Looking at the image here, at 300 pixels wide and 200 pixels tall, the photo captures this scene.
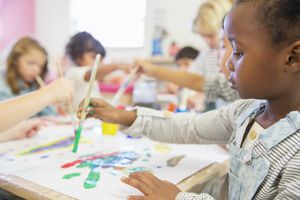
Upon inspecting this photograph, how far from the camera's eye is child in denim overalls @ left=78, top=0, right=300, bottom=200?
1.42 feet

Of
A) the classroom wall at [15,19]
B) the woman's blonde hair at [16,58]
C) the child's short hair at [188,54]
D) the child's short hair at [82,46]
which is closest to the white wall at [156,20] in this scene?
the classroom wall at [15,19]

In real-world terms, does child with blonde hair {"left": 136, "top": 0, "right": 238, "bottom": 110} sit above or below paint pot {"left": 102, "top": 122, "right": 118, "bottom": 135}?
above

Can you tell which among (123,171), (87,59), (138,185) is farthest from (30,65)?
(138,185)

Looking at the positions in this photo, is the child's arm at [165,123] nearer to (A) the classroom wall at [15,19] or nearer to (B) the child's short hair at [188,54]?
(B) the child's short hair at [188,54]

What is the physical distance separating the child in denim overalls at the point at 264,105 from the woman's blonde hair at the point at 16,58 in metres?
1.04

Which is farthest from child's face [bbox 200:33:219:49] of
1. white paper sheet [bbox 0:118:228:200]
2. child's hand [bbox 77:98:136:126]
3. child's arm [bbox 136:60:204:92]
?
child's hand [bbox 77:98:136:126]

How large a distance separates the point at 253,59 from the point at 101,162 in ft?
1.29

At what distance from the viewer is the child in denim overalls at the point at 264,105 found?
43cm

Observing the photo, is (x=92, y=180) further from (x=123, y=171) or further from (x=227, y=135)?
(x=227, y=135)

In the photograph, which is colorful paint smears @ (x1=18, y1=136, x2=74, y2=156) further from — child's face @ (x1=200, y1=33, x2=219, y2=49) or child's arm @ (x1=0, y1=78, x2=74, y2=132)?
child's face @ (x1=200, y1=33, x2=219, y2=49)

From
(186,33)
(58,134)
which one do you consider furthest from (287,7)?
(186,33)

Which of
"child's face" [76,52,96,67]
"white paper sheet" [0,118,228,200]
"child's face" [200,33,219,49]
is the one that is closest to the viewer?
"white paper sheet" [0,118,228,200]

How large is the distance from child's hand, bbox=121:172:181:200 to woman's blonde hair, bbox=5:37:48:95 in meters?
1.03

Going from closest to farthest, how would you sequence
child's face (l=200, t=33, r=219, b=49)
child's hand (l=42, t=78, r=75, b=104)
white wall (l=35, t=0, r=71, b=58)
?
child's hand (l=42, t=78, r=75, b=104)
child's face (l=200, t=33, r=219, b=49)
white wall (l=35, t=0, r=71, b=58)
